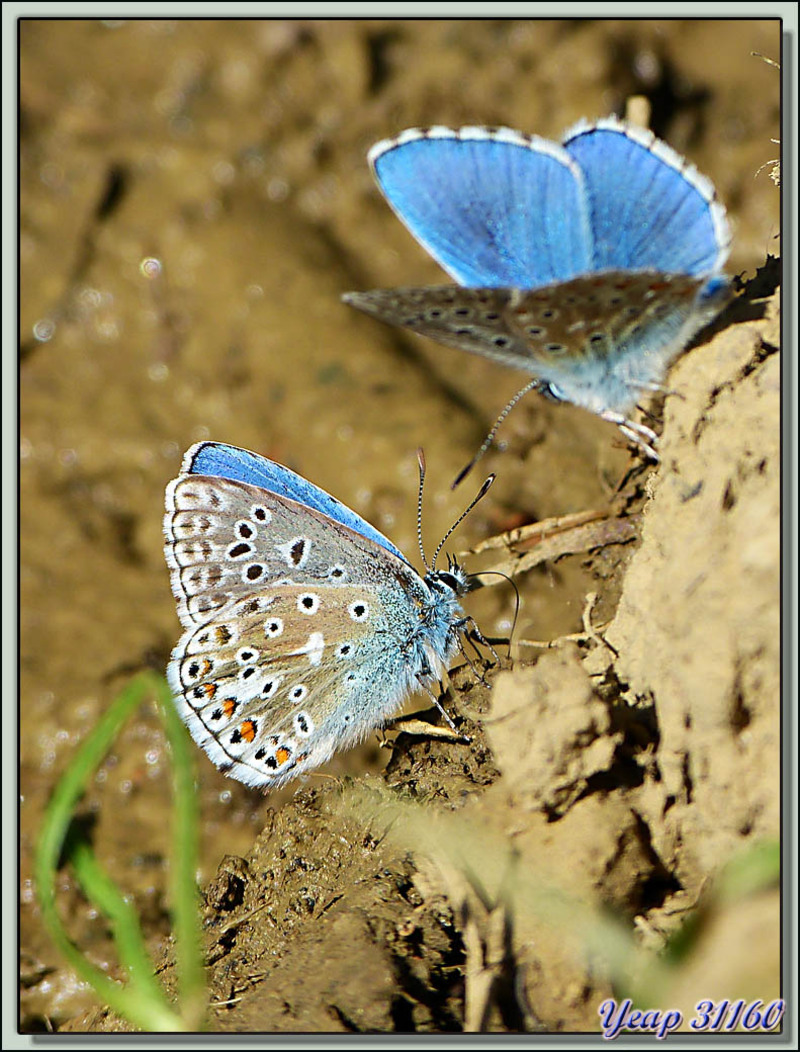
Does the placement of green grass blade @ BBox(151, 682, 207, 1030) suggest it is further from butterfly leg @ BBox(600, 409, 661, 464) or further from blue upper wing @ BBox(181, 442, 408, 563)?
butterfly leg @ BBox(600, 409, 661, 464)

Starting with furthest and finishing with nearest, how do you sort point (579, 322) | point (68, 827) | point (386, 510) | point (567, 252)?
point (386, 510), point (68, 827), point (567, 252), point (579, 322)

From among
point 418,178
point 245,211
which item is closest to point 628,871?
point 418,178

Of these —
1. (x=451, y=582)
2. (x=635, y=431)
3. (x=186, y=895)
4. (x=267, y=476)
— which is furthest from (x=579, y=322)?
(x=186, y=895)

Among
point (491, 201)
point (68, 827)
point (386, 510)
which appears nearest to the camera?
point (491, 201)

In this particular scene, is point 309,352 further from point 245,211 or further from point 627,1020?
point 627,1020

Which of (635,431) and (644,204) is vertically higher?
(644,204)

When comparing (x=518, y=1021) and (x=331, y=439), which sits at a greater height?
(x=331, y=439)

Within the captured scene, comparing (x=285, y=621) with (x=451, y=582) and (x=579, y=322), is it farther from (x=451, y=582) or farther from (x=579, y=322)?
(x=579, y=322)

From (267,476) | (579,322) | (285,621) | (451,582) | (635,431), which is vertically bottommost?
(285,621)
